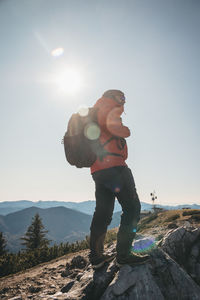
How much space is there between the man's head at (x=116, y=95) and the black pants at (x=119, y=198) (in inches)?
49.1

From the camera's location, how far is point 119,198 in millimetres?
3080

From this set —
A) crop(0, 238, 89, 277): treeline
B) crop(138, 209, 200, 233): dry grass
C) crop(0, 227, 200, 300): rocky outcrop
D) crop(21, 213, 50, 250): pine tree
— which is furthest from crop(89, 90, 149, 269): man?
crop(21, 213, 50, 250): pine tree

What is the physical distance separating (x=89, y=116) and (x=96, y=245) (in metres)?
2.35

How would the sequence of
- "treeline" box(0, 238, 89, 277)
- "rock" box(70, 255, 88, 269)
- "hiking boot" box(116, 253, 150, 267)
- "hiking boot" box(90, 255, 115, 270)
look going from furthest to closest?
1. "treeline" box(0, 238, 89, 277)
2. "rock" box(70, 255, 88, 269)
3. "hiking boot" box(90, 255, 115, 270)
4. "hiking boot" box(116, 253, 150, 267)

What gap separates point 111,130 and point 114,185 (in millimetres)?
939

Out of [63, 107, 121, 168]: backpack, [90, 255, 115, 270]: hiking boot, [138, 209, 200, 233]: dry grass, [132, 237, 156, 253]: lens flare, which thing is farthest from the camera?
[138, 209, 200, 233]: dry grass

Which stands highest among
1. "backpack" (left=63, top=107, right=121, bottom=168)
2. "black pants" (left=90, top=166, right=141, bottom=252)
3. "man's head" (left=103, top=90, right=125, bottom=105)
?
"man's head" (left=103, top=90, right=125, bottom=105)

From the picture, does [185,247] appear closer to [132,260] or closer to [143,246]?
[143,246]

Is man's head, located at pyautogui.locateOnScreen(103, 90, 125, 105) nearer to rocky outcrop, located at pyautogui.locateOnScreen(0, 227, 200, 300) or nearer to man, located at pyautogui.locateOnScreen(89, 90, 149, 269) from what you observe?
man, located at pyautogui.locateOnScreen(89, 90, 149, 269)

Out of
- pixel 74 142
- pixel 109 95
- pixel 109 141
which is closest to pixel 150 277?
pixel 109 141

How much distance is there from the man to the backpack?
0.29 feet

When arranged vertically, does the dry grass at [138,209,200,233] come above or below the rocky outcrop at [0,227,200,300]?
below

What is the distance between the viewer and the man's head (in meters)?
3.29

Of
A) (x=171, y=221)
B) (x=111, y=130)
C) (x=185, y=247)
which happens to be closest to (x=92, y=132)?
(x=111, y=130)
